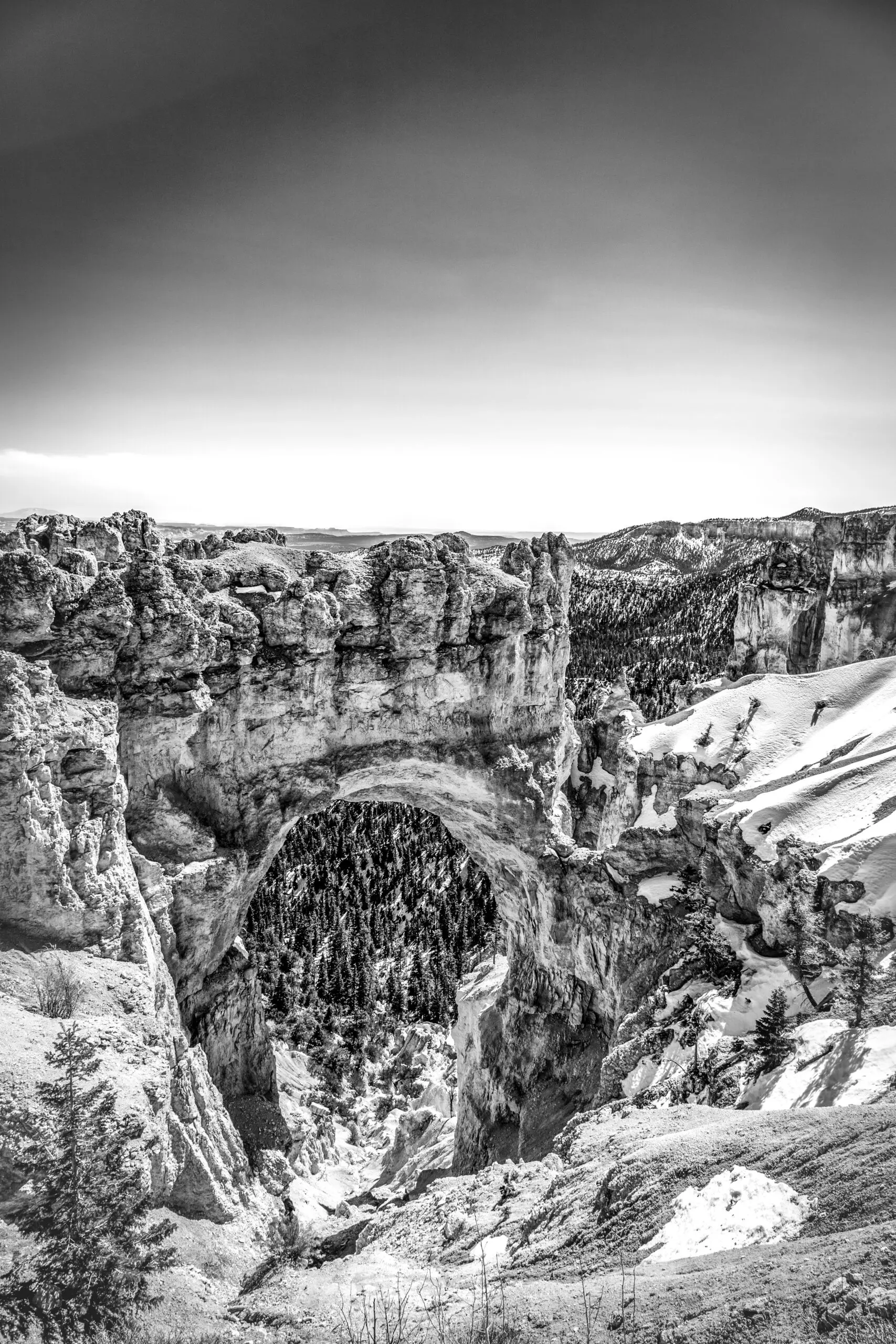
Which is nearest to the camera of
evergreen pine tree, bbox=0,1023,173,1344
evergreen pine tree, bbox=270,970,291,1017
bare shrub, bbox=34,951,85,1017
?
evergreen pine tree, bbox=0,1023,173,1344

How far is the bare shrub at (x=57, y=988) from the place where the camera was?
15.2 m

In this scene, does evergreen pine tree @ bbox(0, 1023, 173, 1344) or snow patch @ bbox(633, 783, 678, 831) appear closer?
evergreen pine tree @ bbox(0, 1023, 173, 1344)

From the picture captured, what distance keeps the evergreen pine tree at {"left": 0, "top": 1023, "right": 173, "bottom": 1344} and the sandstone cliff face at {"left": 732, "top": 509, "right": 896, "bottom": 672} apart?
5617cm

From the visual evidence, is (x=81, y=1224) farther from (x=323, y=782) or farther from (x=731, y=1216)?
(x=323, y=782)

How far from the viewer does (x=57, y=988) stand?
15.7m

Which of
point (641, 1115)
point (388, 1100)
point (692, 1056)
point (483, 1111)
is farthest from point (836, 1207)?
point (388, 1100)

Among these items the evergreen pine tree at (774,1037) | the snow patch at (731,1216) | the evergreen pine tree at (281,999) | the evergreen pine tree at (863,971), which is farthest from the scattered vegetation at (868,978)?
the evergreen pine tree at (281,999)

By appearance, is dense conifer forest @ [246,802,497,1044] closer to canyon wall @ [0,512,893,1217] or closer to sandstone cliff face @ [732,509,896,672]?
canyon wall @ [0,512,893,1217]

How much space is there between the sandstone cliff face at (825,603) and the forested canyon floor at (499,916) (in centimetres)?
2234

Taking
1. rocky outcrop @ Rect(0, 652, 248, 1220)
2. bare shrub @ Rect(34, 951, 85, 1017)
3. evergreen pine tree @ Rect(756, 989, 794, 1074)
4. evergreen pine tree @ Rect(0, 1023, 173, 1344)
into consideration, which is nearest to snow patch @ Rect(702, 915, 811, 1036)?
evergreen pine tree @ Rect(756, 989, 794, 1074)

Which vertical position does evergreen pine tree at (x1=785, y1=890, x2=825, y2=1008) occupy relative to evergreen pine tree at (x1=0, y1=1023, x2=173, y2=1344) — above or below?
above

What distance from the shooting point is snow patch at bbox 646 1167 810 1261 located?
1011 centimetres

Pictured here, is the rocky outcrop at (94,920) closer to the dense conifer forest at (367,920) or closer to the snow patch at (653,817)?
the snow patch at (653,817)

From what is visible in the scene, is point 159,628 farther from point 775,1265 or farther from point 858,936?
point 858,936
